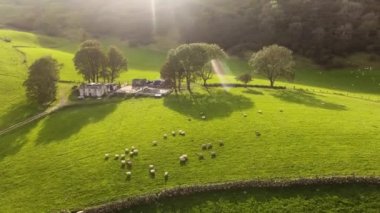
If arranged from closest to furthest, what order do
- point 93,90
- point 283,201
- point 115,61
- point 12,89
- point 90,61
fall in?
1. point 283,201
2. point 93,90
3. point 12,89
4. point 90,61
5. point 115,61

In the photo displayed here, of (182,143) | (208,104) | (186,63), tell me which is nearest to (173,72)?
(186,63)

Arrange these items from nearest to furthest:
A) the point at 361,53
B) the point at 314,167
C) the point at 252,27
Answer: the point at 314,167
the point at 361,53
the point at 252,27

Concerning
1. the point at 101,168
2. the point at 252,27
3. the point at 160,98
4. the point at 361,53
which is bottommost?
the point at 101,168

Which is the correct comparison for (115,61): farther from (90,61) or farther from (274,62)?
(274,62)

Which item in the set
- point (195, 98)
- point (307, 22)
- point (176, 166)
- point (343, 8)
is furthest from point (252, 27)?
point (176, 166)

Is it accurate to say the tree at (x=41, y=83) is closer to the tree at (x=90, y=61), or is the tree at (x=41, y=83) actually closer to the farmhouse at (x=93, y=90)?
the farmhouse at (x=93, y=90)

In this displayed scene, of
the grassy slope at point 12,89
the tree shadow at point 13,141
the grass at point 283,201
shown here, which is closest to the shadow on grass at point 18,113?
the grassy slope at point 12,89

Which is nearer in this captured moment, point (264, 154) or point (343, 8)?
point (264, 154)

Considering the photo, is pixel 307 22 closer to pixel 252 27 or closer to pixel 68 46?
pixel 252 27
